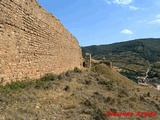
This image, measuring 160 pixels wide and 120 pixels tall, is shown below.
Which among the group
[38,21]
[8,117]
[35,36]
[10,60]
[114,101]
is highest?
[38,21]

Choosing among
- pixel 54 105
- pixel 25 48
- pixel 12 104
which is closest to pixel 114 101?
pixel 54 105

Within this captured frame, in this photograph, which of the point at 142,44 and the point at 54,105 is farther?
the point at 142,44

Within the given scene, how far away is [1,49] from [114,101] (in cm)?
490

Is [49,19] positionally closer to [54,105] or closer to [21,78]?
[21,78]

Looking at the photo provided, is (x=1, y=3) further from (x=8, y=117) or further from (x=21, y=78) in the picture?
(x=8, y=117)

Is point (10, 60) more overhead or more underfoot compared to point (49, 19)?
more underfoot

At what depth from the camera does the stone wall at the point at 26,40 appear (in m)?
6.73

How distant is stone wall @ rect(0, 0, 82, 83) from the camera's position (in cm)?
673

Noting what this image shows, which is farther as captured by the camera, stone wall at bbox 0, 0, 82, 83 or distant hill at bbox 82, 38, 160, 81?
distant hill at bbox 82, 38, 160, 81

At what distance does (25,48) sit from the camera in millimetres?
8102

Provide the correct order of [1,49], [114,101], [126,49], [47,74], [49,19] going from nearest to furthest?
[1,49] < [114,101] < [47,74] < [49,19] < [126,49]

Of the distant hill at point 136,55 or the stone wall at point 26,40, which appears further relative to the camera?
the distant hill at point 136,55

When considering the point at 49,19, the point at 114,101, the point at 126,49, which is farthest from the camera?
the point at 126,49

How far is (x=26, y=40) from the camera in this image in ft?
26.9
